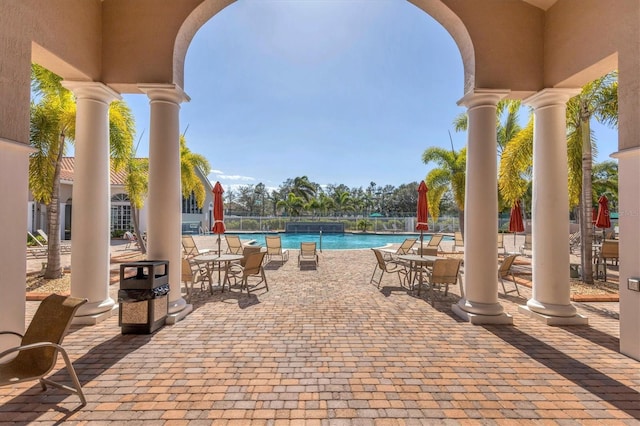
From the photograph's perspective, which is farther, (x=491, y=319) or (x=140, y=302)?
(x=491, y=319)

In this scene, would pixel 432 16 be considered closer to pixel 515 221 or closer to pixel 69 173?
pixel 515 221

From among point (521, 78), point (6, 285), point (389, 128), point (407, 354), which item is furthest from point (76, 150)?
point (389, 128)

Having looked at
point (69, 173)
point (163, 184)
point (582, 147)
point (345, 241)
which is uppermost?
point (69, 173)

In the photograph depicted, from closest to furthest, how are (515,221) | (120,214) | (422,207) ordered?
1. (422,207)
2. (515,221)
3. (120,214)

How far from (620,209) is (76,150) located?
314 inches

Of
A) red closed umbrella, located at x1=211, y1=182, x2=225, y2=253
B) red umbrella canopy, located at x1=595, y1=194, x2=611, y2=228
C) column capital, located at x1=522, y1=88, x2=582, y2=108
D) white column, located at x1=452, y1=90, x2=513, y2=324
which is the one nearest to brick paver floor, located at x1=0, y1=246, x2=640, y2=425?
white column, located at x1=452, y1=90, x2=513, y2=324

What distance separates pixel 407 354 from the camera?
3500mm

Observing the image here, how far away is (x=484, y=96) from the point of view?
15.0 feet

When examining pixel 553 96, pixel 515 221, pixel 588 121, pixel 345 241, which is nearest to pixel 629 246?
pixel 553 96

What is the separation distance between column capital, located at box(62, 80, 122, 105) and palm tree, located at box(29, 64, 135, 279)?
84.8 inches

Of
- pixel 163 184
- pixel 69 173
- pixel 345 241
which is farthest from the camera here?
pixel 345 241

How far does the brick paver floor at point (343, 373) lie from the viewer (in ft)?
7.95

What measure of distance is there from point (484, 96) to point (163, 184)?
18.1 feet

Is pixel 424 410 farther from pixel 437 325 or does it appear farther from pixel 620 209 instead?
pixel 620 209
